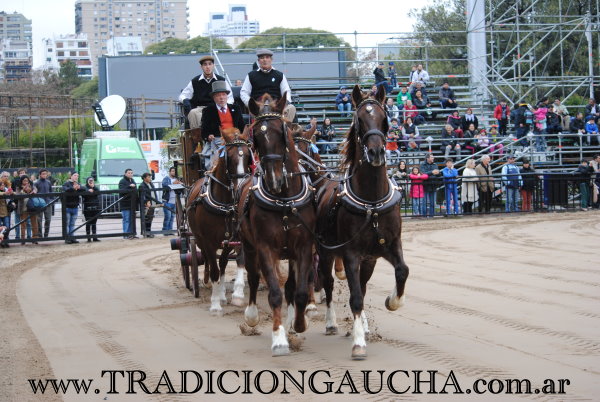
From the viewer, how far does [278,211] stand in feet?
28.4

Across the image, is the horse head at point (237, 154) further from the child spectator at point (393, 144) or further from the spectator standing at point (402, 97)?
the spectator standing at point (402, 97)

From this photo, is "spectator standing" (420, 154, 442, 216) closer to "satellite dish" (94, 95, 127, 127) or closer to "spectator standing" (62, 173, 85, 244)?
"spectator standing" (62, 173, 85, 244)

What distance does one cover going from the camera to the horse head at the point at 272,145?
27.8 ft

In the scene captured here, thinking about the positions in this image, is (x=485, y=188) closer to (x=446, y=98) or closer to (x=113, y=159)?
(x=446, y=98)

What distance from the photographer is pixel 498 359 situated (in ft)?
24.8

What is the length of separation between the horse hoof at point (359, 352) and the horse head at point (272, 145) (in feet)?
5.44

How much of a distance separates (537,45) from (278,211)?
29.9 m

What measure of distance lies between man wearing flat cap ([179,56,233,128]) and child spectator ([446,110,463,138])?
54.3 feet

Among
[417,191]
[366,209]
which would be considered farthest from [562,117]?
[366,209]

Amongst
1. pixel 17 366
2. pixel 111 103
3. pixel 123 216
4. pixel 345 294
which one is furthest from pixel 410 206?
pixel 111 103

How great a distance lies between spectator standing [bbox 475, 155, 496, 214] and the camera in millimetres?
26234

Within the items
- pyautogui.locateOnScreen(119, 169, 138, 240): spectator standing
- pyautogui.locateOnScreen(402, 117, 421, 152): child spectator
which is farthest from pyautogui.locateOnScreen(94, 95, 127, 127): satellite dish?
pyautogui.locateOnScreen(119, 169, 138, 240): spectator standing

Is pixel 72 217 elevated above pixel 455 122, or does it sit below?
below

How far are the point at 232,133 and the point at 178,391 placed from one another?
4.83 m
